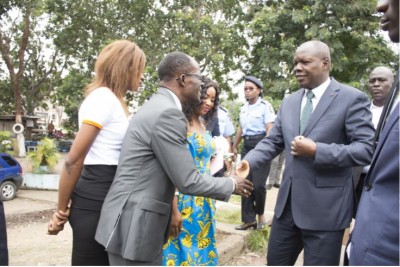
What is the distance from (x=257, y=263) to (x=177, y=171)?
2.77m

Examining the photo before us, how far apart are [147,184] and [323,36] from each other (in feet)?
34.9

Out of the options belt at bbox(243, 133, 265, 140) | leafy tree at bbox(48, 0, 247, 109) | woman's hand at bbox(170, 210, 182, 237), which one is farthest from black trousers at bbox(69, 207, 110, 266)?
leafy tree at bbox(48, 0, 247, 109)

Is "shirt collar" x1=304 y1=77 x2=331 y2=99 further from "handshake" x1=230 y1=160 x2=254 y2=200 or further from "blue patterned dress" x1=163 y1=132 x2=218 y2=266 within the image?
"blue patterned dress" x1=163 y1=132 x2=218 y2=266

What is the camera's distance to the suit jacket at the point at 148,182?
207 cm

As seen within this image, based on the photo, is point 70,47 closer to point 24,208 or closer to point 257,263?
point 24,208

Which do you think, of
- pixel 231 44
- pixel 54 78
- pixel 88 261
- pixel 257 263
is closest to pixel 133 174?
pixel 88 261

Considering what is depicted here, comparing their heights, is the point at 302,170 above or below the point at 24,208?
above

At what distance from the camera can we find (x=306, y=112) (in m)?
2.73

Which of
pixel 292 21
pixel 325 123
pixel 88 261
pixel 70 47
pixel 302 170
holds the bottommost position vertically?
pixel 88 261

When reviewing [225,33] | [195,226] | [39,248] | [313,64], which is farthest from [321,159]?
[225,33]

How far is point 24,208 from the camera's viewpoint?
7.25 metres

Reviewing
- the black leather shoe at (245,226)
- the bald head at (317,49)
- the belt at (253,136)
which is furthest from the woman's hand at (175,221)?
→ the belt at (253,136)

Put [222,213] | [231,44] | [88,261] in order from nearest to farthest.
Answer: [88,261]
[222,213]
[231,44]

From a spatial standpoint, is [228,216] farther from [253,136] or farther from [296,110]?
[296,110]
